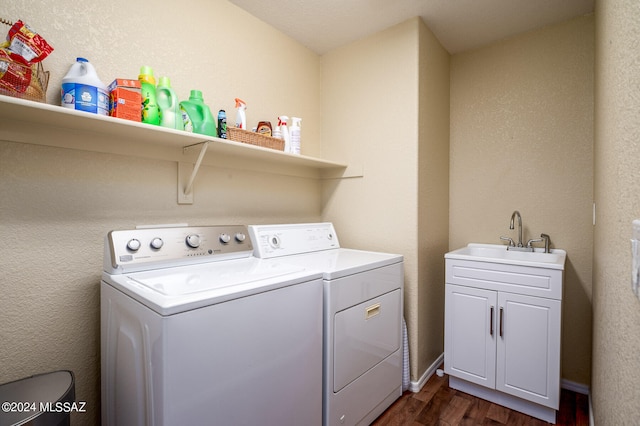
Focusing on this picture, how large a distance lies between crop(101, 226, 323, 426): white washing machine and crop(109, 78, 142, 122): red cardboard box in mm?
490

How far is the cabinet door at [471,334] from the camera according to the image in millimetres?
1902

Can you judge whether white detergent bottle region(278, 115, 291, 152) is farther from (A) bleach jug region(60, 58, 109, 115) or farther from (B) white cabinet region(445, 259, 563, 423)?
(B) white cabinet region(445, 259, 563, 423)

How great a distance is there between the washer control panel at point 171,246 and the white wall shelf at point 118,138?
0.96ft

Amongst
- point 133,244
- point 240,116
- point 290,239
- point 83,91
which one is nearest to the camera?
point 83,91

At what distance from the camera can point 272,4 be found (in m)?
1.96

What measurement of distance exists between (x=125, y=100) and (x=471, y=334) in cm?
230

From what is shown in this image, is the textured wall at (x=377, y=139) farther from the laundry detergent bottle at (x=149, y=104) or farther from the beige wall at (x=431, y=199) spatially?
the laundry detergent bottle at (x=149, y=104)

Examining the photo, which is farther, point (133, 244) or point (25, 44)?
point (133, 244)

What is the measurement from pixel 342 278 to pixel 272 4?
1776mm

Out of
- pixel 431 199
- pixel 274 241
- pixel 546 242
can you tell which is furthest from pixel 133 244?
pixel 546 242

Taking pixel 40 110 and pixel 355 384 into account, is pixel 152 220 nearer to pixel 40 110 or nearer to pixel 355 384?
pixel 40 110

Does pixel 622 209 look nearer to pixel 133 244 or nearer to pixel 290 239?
pixel 290 239

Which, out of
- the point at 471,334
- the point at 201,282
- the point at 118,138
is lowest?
the point at 471,334

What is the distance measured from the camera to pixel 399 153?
2141 millimetres
